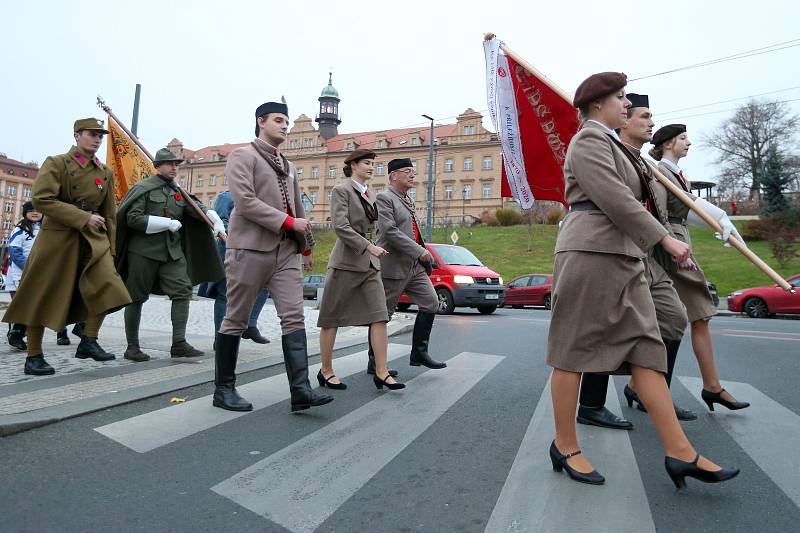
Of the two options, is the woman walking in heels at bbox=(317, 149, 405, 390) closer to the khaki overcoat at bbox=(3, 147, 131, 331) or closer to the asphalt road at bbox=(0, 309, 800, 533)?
the asphalt road at bbox=(0, 309, 800, 533)

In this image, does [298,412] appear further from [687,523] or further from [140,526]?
[687,523]

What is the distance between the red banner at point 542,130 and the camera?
5.47 m

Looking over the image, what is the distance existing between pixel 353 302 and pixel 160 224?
7.03 ft

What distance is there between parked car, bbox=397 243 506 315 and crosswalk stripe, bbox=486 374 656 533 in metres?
11.1

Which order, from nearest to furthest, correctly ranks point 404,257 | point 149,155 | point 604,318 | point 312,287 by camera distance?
point 604,318, point 404,257, point 149,155, point 312,287

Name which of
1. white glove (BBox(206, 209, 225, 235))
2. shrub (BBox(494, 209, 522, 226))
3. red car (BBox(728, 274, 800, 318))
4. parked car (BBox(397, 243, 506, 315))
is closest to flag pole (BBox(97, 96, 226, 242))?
white glove (BBox(206, 209, 225, 235))

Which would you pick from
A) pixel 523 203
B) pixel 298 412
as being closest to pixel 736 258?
pixel 523 203

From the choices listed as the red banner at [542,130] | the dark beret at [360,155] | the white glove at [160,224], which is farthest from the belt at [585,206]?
the white glove at [160,224]

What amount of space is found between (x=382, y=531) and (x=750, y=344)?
782cm

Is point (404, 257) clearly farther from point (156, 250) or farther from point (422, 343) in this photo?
point (156, 250)

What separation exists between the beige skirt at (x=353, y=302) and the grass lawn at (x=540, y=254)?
30.2m

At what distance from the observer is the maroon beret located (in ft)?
9.76

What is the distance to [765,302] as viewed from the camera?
1752 cm

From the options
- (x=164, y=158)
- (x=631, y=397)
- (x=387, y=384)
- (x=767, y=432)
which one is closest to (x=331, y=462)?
(x=387, y=384)
